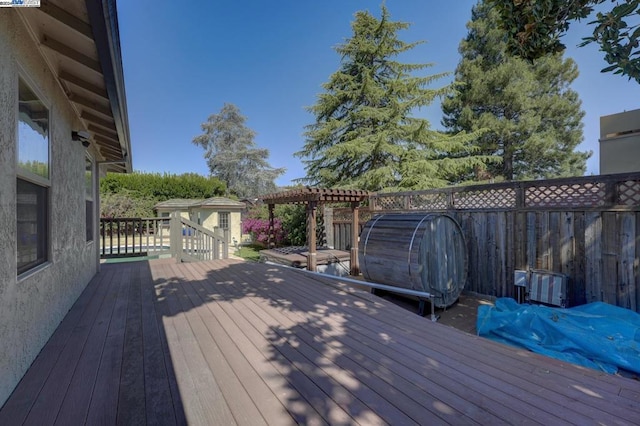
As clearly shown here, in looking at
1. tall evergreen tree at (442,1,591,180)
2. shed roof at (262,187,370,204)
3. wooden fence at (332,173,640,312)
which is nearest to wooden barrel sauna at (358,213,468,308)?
wooden fence at (332,173,640,312)

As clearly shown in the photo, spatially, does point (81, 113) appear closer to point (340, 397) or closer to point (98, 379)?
point (98, 379)

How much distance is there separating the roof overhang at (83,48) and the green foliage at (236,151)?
2348 cm

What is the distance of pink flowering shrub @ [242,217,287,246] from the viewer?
526 inches

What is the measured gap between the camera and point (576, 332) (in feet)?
10.5

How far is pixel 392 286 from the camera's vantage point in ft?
17.4

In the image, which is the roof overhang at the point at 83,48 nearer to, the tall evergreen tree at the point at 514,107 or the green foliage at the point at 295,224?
the green foliage at the point at 295,224

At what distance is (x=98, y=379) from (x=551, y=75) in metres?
19.9

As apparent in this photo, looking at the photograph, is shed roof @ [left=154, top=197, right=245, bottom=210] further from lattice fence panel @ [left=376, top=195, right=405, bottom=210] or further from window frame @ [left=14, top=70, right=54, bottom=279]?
window frame @ [left=14, top=70, right=54, bottom=279]

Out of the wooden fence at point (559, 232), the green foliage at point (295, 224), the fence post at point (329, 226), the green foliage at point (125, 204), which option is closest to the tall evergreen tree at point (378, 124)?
the green foliage at point (295, 224)

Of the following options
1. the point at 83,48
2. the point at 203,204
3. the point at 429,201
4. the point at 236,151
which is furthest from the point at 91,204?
the point at 236,151

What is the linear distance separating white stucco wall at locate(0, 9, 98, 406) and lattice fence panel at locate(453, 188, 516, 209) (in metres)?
6.29

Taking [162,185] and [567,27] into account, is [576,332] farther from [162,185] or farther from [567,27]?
[162,185]

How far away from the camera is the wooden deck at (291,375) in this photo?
1.68m

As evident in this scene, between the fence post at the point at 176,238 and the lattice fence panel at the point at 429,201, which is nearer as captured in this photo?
the lattice fence panel at the point at 429,201
